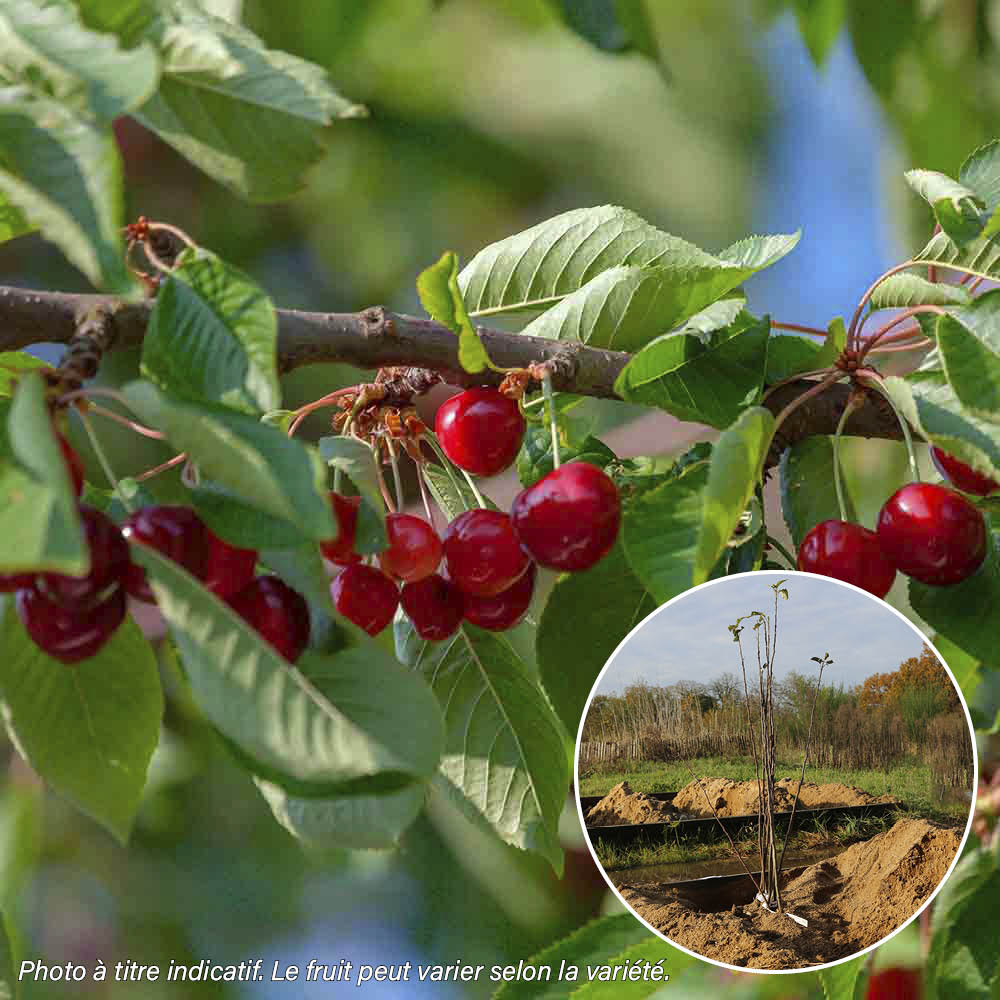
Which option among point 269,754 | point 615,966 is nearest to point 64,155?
point 269,754

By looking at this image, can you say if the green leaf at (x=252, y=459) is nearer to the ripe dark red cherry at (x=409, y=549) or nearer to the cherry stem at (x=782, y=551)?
the ripe dark red cherry at (x=409, y=549)

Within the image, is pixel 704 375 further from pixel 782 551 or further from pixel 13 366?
pixel 13 366

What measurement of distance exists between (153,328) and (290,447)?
139mm

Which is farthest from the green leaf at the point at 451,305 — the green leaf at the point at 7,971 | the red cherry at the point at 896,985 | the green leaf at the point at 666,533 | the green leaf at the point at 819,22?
the green leaf at the point at 819,22

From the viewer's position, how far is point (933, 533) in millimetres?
779

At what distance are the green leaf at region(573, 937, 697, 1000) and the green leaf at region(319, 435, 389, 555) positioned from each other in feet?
1.28

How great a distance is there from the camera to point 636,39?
130 cm

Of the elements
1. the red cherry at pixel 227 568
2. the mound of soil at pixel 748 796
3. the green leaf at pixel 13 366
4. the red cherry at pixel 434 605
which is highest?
the green leaf at pixel 13 366

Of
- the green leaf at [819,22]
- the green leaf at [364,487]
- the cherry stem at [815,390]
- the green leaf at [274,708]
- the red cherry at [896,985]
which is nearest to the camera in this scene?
the green leaf at [274,708]

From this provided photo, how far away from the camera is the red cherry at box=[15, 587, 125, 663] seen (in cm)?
61

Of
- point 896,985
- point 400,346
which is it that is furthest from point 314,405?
point 896,985

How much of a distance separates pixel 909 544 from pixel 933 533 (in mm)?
16

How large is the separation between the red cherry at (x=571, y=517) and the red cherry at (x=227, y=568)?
172 millimetres

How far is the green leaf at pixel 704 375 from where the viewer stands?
0.84 meters
